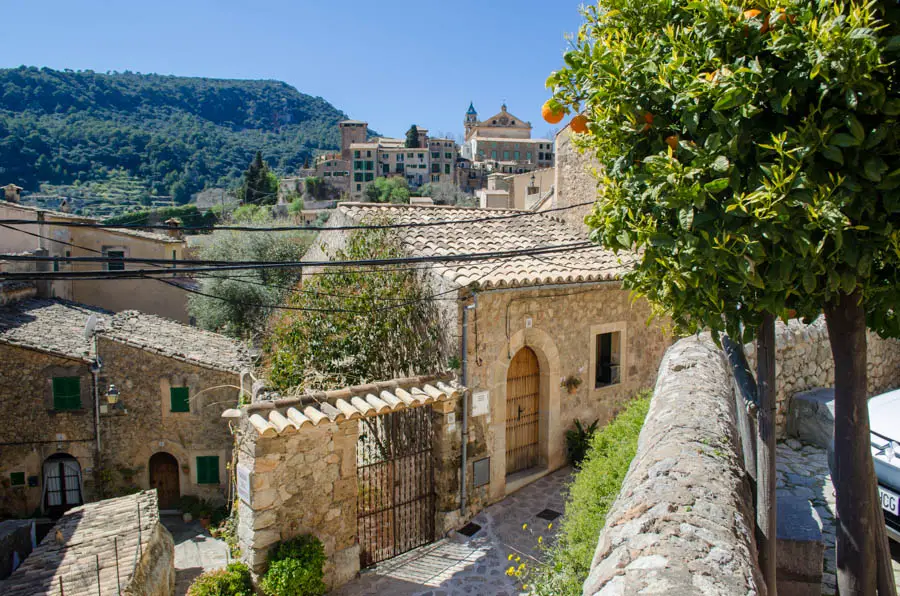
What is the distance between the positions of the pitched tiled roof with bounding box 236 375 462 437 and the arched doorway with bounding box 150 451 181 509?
10.4 m

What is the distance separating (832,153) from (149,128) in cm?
12591

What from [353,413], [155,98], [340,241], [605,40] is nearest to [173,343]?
[340,241]

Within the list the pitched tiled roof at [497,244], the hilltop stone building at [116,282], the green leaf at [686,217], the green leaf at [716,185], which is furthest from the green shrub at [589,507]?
the hilltop stone building at [116,282]

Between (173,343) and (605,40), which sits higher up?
(605,40)

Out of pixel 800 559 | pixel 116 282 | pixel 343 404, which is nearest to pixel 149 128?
pixel 116 282

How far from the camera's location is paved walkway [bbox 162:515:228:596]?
12.9 meters

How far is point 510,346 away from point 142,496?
359 inches

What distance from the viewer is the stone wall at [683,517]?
7.84 ft

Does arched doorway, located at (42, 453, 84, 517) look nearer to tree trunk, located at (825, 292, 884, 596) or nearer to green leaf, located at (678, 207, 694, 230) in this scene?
tree trunk, located at (825, 292, 884, 596)

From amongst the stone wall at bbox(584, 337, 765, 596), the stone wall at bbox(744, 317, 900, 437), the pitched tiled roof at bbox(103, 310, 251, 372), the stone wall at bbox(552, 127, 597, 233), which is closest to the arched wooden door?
the stone wall at bbox(552, 127, 597, 233)

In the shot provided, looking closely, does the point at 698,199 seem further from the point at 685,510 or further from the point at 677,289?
the point at 685,510

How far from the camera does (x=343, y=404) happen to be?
8.52 metres

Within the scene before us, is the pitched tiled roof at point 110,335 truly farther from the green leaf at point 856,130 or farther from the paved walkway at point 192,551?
the green leaf at point 856,130

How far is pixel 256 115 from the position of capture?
481 feet
